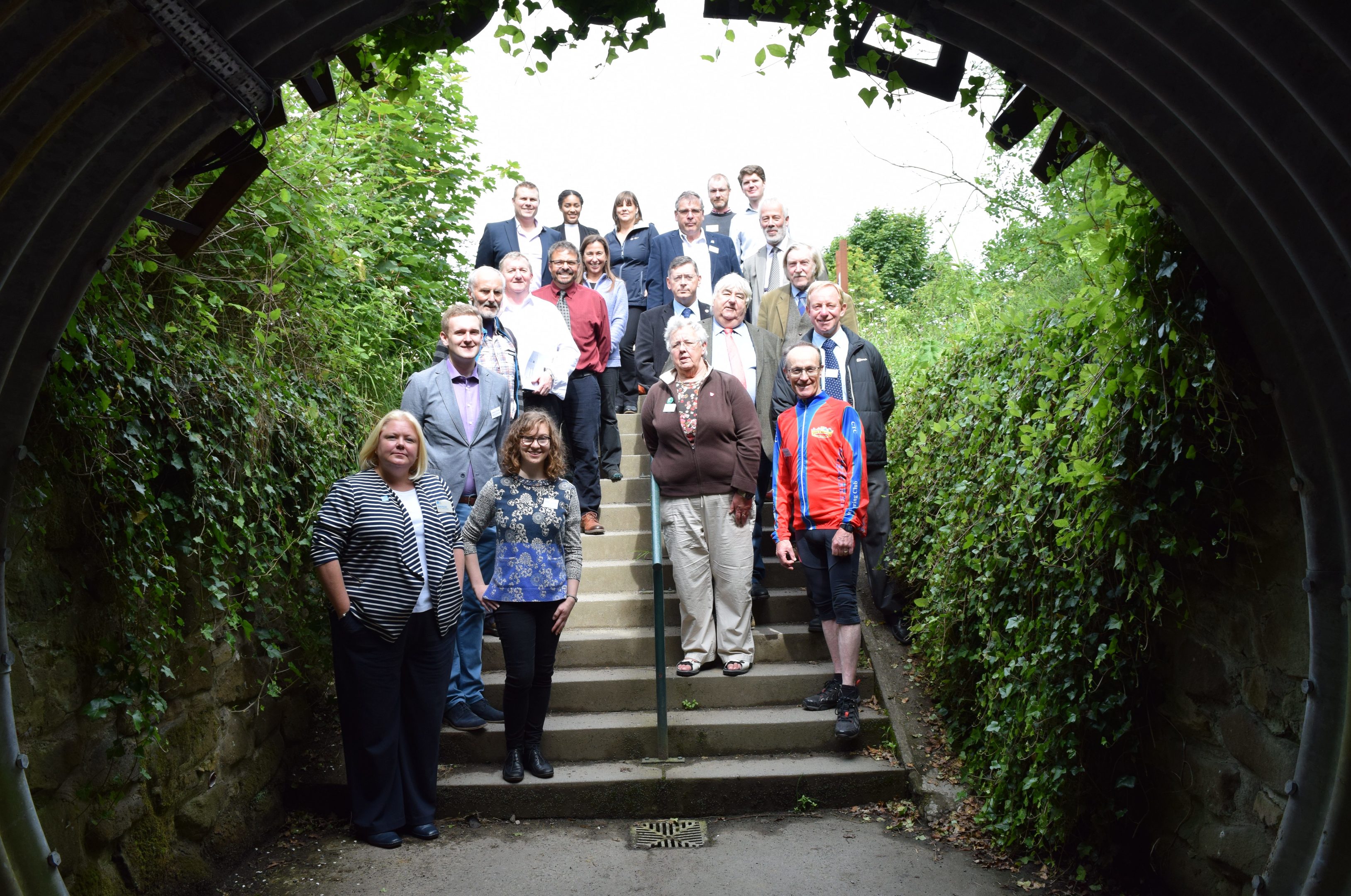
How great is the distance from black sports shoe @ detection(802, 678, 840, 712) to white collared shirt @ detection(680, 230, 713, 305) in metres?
3.43

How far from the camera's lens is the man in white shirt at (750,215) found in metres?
8.68

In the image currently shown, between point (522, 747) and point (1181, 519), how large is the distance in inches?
135

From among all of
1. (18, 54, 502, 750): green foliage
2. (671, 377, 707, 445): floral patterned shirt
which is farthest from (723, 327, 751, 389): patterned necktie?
(18, 54, 502, 750): green foliage

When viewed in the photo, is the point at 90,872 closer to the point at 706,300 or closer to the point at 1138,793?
the point at 1138,793

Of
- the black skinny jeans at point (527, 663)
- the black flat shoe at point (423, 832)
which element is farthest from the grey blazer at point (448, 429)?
the black flat shoe at point (423, 832)

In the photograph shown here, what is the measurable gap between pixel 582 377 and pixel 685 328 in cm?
129

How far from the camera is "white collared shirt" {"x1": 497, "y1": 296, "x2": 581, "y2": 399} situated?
684 cm

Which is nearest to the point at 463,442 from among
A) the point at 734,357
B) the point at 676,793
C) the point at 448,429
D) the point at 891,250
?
the point at 448,429

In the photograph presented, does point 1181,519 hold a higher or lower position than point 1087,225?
lower

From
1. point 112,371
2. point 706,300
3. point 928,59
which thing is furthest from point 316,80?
point 706,300

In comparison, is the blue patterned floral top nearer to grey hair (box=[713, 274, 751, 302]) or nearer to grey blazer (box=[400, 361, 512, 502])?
grey blazer (box=[400, 361, 512, 502])

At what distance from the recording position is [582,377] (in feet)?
23.9

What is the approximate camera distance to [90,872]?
12.0 feet

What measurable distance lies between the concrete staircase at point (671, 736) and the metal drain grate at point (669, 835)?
12cm
